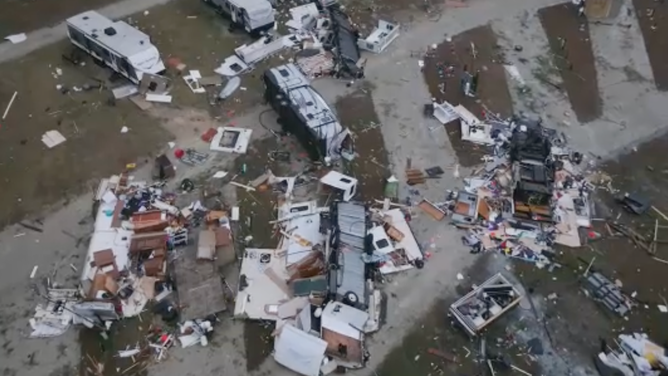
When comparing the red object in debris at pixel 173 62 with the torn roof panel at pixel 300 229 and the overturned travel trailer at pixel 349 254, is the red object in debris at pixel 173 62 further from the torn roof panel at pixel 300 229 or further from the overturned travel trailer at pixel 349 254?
the overturned travel trailer at pixel 349 254

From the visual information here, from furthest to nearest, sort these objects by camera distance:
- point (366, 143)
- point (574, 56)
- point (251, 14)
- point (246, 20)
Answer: point (574, 56), point (246, 20), point (251, 14), point (366, 143)

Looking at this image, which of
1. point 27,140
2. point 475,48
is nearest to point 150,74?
point 27,140

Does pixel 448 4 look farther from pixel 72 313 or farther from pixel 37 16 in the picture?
pixel 72 313

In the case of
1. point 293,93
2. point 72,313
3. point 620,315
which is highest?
point 293,93

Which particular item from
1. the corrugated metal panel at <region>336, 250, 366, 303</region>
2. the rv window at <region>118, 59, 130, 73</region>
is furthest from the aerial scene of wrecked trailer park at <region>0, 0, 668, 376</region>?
the rv window at <region>118, 59, 130, 73</region>

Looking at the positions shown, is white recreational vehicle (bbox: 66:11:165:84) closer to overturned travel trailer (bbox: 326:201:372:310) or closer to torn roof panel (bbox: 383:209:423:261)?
overturned travel trailer (bbox: 326:201:372:310)

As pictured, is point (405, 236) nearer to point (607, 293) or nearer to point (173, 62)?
point (607, 293)

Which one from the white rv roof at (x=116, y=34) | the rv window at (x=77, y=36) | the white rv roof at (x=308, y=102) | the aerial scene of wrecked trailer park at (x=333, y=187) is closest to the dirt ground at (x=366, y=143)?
the aerial scene of wrecked trailer park at (x=333, y=187)

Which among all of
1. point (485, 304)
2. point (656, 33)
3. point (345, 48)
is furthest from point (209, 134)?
point (656, 33)
